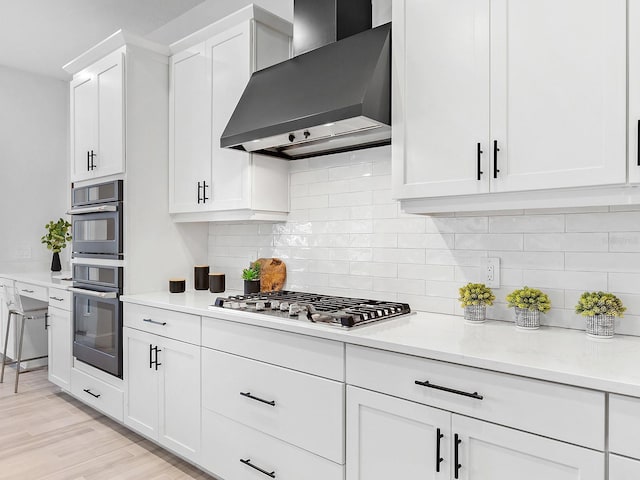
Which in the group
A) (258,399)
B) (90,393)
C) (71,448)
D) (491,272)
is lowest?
(71,448)

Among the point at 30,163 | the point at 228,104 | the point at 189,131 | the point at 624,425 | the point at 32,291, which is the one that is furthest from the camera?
the point at 30,163

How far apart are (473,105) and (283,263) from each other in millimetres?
1560

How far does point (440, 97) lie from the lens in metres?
1.77

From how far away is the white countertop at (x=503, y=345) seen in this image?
122cm

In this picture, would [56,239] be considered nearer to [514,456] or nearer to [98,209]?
[98,209]

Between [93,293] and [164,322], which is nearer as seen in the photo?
[164,322]

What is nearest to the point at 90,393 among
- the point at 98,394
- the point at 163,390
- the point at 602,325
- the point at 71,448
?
the point at 98,394

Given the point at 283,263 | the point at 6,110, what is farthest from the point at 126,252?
the point at 6,110

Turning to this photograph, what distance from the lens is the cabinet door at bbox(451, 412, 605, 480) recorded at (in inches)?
47.5

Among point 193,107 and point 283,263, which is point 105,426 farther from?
point 193,107

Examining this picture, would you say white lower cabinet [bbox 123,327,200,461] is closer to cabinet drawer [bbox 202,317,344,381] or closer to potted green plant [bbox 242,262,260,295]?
cabinet drawer [bbox 202,317,344,381]

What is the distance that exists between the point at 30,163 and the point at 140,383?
3345 mm

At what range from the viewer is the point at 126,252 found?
2.87m

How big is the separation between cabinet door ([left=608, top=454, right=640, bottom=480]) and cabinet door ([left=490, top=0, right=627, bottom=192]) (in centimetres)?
79
